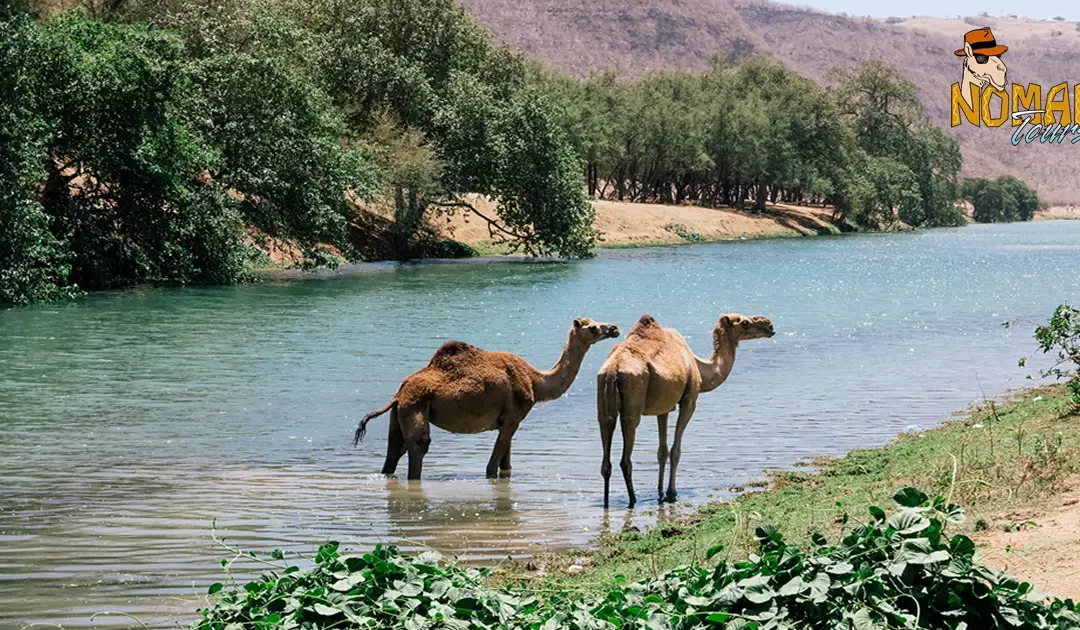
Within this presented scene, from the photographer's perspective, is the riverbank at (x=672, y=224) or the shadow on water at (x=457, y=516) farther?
the riverbank at (x=672, y=224)

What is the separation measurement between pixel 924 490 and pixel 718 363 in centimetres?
373

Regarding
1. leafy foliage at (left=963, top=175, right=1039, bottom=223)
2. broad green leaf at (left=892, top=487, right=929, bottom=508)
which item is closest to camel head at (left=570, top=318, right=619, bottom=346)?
broad green leaf at (left=892, top=487, right=929, bottom=508)

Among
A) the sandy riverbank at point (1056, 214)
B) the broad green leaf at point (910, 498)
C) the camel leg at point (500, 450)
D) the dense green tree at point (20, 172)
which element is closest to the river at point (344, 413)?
the camel leg at point (500, 450)

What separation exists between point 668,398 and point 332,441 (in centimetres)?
483

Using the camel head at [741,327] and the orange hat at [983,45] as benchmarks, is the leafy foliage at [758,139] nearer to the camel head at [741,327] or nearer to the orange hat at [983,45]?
the orange hat at [983,45]

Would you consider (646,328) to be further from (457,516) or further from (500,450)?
(457,516)

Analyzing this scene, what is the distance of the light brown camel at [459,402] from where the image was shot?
13180 millimetres

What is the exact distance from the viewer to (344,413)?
18219 mm

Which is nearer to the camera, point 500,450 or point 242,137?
point 500,450

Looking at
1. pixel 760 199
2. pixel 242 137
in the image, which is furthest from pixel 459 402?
pixel 760 199

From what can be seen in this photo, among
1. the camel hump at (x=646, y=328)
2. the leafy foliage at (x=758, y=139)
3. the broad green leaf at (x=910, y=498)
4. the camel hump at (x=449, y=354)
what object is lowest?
the camel hump at (x=449, y=354)

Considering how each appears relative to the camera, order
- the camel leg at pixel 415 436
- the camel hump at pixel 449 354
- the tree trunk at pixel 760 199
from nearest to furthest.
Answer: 1. the camel leg at pixel 415 436
2. the camel hump at pixel 449 354
3. the tree trunk at pixel 760 199

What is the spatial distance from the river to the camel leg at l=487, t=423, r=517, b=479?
14cm

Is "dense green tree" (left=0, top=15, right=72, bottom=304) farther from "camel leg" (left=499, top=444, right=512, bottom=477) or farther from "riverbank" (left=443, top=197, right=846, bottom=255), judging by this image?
"riverbank" (left=443, top=197, right=846, bottom=255)
